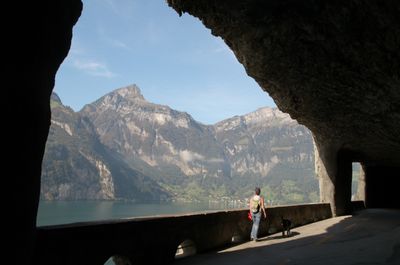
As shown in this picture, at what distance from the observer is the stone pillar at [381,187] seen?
30.4 meters

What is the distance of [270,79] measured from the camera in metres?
13.2

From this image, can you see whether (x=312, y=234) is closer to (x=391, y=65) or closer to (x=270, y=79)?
(x=270, y=79)

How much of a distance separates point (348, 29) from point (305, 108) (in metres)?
7.03

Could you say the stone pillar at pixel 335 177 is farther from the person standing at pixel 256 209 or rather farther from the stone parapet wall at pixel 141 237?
the person standing at pixel 256 209

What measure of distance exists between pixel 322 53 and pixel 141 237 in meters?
6.60

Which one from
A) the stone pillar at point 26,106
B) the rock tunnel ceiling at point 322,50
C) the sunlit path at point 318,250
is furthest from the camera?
the sunlit path at point 318,250

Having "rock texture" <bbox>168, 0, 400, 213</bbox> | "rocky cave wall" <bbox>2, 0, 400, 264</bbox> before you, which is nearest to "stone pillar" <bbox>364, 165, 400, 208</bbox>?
"rocky cave wall" <bbox>2, 0, 400, 264</bbox>

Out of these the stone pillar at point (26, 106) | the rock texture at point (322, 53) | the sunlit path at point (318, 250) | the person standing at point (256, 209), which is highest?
the rock texture at point (322, 53)

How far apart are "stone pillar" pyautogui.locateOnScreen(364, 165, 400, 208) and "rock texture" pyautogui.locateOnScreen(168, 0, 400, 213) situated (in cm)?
1587

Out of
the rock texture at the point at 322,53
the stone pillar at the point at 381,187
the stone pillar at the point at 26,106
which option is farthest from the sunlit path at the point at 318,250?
the stone pillar at the point at 381,187

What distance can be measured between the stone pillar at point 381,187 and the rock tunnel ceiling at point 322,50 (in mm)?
16766

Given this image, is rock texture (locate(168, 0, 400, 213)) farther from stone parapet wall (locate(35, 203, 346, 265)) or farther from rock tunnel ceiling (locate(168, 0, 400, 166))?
stone parapet wall (locate(35, 203, 346, 265))

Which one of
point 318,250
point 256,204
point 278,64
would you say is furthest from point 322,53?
point 256,204

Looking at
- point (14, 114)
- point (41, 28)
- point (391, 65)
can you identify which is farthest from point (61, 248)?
point (391, 65)
